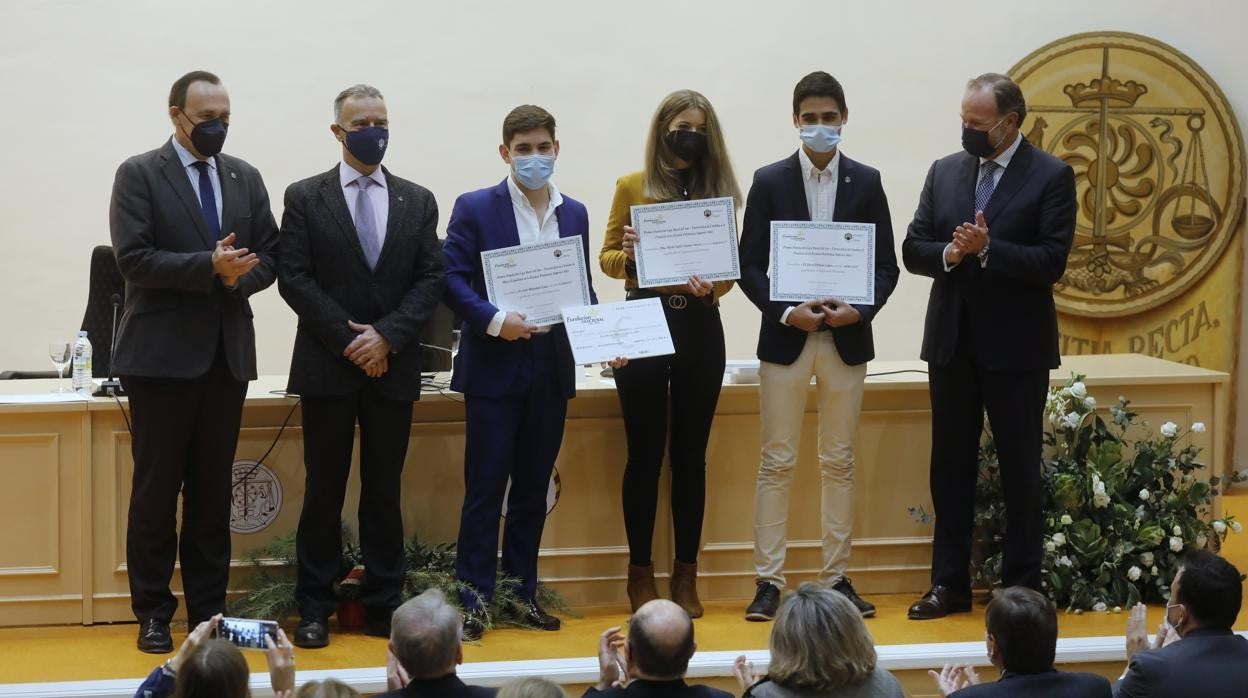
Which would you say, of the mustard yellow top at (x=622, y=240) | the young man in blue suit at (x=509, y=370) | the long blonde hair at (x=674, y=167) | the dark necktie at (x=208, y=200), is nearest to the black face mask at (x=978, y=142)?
the long blonde hair at (x=674, y=167)

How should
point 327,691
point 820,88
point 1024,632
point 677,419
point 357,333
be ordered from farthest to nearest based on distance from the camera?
1. point 677,419
2. point 820,88
3. point 357,333
4. point 1024,632
5. point 327,691

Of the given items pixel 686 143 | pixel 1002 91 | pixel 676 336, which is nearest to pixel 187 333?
pixel 676 336

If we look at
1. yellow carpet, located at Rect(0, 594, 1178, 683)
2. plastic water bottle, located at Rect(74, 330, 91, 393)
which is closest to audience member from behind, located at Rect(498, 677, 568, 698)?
yellow carpet, located at Rect(0, 594, 1178, 683)

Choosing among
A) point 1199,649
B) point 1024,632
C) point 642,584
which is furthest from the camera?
point 642,584

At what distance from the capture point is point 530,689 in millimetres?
2352

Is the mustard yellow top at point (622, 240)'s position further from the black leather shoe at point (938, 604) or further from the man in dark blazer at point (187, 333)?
the black leather shoe at point (938, 604)

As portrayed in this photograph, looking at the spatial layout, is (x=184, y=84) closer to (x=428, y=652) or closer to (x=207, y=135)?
(x=207, y=135)

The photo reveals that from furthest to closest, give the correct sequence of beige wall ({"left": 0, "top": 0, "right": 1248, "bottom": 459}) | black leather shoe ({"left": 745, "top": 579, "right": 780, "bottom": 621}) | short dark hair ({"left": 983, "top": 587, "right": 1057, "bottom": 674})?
1. beige wall ({"left": 0, "top": 0, "right": 1248, "bottom": 459})
2. black leather shoe ({"left": 745, "top": 579, "right": 780, "bottom": 621})
3. short dark hair ({"left": 983, "top": 587, "right": 1057, "bottom": 674})

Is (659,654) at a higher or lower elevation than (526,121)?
lower

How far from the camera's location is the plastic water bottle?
4531 mm

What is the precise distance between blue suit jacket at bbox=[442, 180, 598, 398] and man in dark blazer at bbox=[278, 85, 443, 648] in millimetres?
68

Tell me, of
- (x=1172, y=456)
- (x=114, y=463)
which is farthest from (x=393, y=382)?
(x=1172, y=456)

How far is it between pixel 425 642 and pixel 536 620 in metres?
1.73

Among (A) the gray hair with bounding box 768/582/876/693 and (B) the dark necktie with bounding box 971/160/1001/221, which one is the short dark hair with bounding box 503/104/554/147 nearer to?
(B) the dark necktie with bounding box 971/160/1001/221
